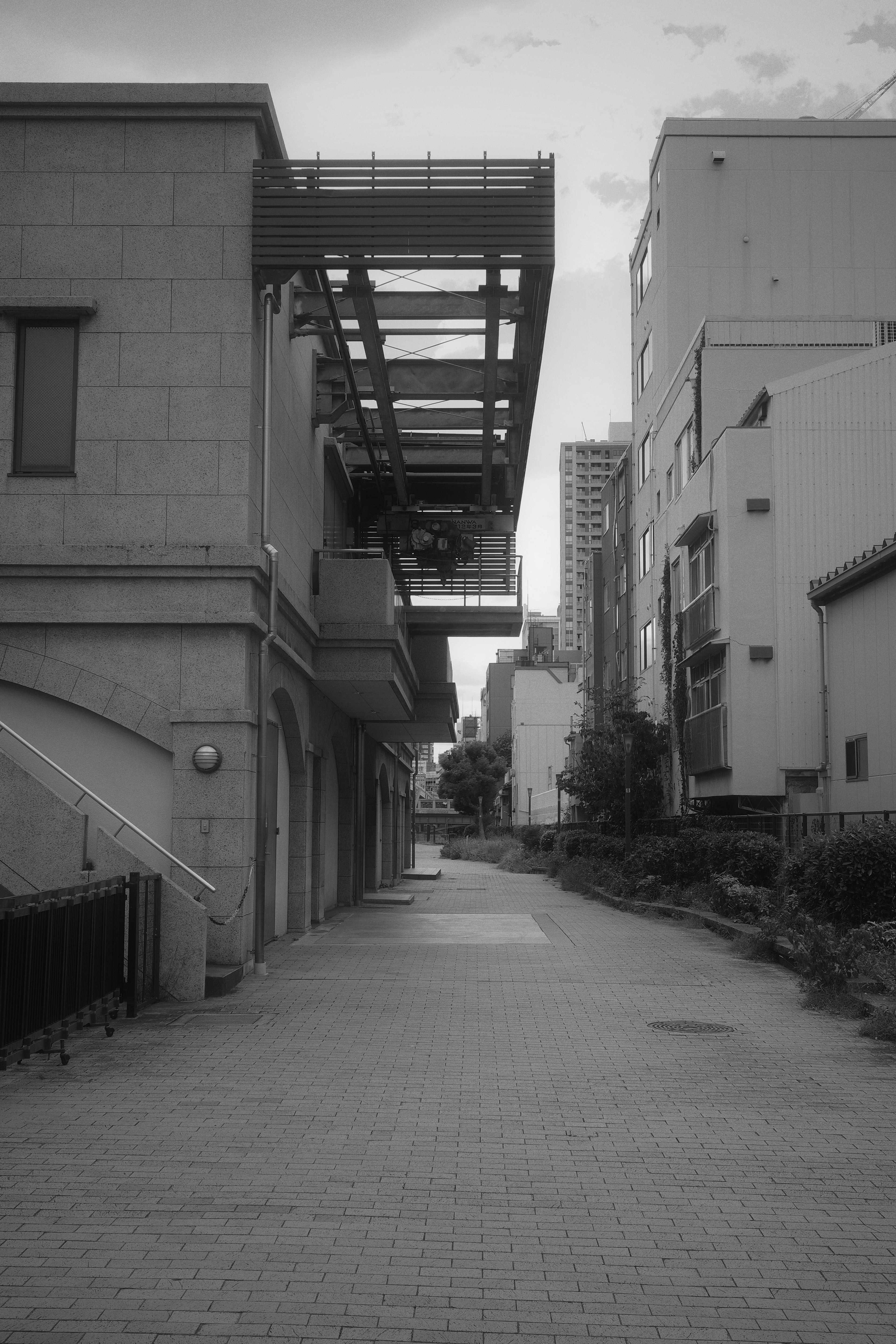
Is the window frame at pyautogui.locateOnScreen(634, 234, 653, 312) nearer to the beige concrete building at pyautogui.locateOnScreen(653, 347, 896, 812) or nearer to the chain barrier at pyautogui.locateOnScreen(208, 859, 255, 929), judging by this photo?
the beige concrete building at pyautogui.locateOnScreen(653, 347, 896, 812)

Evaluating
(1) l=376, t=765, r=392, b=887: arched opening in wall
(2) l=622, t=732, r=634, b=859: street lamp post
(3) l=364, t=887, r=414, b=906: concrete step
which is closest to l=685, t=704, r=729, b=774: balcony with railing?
(2) l=622, t=732, r=634, b=859: street lamp post

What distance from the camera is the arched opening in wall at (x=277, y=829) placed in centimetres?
1714

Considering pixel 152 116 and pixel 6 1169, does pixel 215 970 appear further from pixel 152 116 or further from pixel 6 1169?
pixel 152 116

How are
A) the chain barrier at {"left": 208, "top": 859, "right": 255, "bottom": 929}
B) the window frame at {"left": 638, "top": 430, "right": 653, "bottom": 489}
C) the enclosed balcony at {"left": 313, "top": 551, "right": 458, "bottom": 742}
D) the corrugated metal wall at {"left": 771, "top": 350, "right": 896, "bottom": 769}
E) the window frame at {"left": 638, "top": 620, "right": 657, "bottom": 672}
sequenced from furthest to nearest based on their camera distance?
1. the window frame at {"left": 638, "top": 430, "right": 653, "bottom": 489}
2. the window frame at {"left": 638, "top": 620, "right": 657, "bottom": 672}
3. the corrugated metal wall at {"left": 771, "top": 350, "right": 896, "bottom": 769}
4. the enclosed balcony at {"left": 313, "top": 551, "right": 458, "bottom": 742}
5. the chain barrier at {"left": 208, "top": 859, "right": 255, "bottom": 929}

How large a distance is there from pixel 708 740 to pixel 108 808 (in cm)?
2008

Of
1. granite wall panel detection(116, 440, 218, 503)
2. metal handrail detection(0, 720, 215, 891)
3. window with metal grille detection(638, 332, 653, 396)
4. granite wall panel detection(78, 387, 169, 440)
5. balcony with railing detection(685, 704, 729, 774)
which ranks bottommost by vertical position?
metal handrail detection(0, 720, 215, 891)

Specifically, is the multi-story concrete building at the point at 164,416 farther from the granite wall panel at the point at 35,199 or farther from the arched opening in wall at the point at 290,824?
the arched opening in wall at the point at 290,824

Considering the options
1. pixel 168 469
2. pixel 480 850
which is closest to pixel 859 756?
pixel 168 469

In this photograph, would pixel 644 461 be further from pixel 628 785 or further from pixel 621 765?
pixel 628 785

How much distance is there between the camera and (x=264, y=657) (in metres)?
14.3

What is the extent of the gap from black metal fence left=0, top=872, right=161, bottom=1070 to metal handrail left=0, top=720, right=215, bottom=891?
0.38 m

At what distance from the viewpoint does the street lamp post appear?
3141 centimetres

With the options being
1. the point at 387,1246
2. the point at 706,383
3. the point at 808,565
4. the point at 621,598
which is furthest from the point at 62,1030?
the point at 621,598

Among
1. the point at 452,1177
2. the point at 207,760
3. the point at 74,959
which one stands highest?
the point at 207,760
